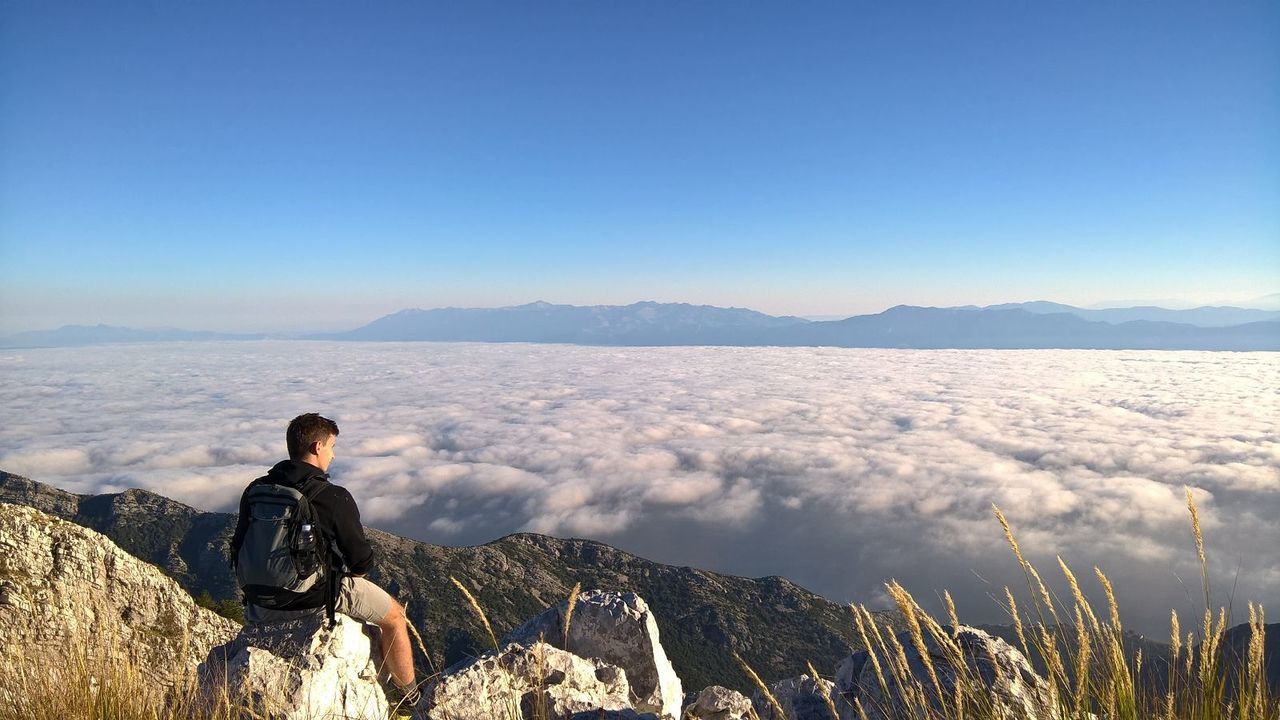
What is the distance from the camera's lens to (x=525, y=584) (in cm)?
15675

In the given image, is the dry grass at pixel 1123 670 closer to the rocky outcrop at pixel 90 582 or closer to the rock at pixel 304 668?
the rock at pixel 304 668

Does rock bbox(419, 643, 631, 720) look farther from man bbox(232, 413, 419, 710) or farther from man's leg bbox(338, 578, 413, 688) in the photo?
man's leg bbox(338, 578, 413, 688)

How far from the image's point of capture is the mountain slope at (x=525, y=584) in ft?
452

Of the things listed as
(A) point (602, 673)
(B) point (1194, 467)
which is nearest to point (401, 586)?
(A) point (602, 673)

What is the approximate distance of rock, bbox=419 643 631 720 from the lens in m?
5.91

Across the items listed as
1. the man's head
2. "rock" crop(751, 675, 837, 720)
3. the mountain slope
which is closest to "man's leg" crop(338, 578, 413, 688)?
the man's head

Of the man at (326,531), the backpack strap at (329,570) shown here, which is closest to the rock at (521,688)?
the man at (326,531)

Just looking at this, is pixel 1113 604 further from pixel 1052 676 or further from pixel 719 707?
pixel 719 707

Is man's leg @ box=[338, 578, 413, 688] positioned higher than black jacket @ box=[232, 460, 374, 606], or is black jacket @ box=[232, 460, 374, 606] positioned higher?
black jacket @ box=[232, 460, 374, 606]

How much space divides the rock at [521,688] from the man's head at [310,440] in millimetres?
2441

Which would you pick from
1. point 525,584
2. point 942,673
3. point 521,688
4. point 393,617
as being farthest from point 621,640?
point 525,584

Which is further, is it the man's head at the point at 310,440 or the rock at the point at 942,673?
the man's head at the point at 310,440

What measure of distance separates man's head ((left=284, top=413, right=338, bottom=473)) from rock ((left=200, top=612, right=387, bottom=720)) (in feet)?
5.14

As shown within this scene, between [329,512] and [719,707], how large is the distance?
5272 millimetres
